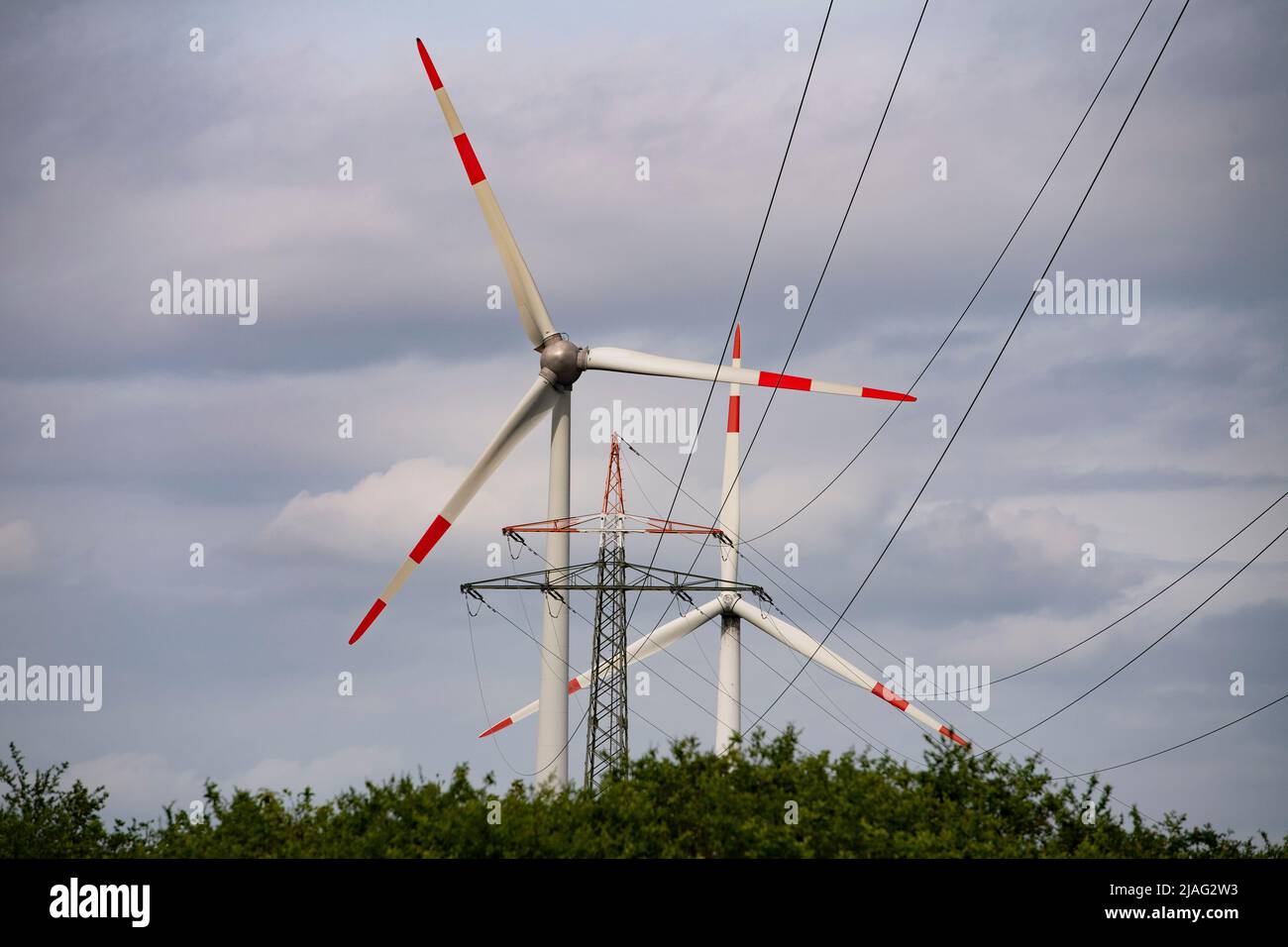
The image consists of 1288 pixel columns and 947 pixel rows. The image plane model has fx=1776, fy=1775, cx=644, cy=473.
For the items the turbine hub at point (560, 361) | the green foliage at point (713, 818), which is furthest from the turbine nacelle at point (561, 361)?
the green foliage at point (713, 818)

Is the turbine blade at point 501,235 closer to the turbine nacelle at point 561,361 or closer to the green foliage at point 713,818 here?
the turbine nacelle at point 561,361

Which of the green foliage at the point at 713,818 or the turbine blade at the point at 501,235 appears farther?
the turbine blade at the point at 501,235

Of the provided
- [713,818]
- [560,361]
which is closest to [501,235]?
[560,361]

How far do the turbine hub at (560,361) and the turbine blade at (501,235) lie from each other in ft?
2.38

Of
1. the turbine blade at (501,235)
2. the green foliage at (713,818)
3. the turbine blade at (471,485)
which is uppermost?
the turbine blade at (501,235)

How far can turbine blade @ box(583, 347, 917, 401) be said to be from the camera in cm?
6819

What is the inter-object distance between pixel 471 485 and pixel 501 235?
1027 cm

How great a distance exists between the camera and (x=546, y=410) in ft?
240

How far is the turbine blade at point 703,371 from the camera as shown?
68.2 meters

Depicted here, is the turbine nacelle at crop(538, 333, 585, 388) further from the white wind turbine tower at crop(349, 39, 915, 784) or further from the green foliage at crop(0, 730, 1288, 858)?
the green foliage at crop(0, 730, 1288, 858)
